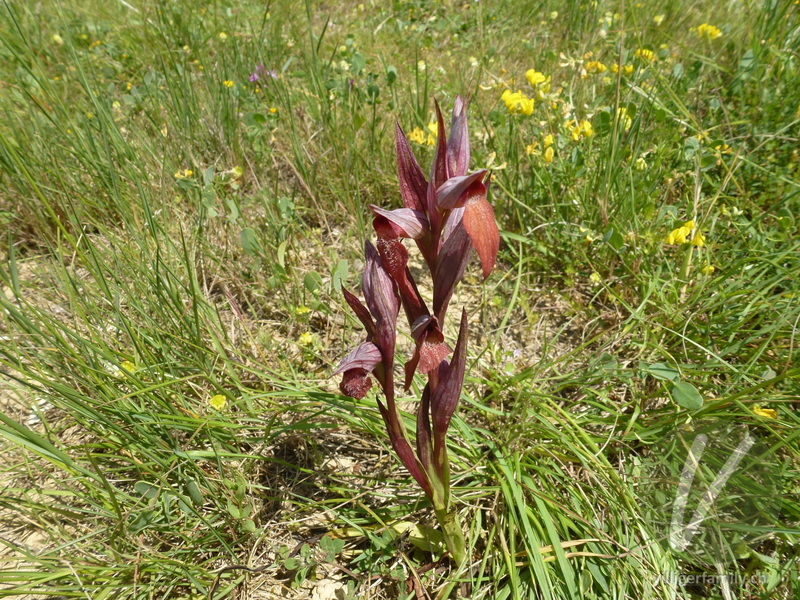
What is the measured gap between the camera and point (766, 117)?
222 centimetres

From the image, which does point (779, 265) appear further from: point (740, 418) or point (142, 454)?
point (142, 454)

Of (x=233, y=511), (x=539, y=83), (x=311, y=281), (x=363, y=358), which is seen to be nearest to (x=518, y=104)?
(x=539, y=83)

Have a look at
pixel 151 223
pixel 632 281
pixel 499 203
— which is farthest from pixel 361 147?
pixel 632 281

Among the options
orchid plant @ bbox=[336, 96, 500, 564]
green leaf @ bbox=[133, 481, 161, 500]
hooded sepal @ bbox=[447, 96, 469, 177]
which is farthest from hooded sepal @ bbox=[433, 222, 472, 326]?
green leaf @ bbox=[133, 481, 161, 500]

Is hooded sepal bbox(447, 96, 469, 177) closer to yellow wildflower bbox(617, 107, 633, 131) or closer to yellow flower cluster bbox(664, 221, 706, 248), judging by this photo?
yellow flower cluster bbox(664, 221, 706, 248)

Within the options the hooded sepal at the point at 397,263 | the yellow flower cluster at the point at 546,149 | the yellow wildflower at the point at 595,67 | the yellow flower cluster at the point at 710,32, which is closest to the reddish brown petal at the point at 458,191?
the hooded sepal at the point at 397,263

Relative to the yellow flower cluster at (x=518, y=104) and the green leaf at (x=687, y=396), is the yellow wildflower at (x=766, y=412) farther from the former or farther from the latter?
the yellow flower cluster at (x=518, y=104)

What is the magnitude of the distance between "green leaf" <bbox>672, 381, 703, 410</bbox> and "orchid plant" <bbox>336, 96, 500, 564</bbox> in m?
0.79

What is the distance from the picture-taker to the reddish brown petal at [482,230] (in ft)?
2.69

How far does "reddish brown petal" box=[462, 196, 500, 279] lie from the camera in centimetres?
82

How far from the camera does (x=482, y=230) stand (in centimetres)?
83

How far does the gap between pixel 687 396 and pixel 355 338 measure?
48.8 inches

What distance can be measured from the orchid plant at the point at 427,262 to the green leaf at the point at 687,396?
0.79 meters

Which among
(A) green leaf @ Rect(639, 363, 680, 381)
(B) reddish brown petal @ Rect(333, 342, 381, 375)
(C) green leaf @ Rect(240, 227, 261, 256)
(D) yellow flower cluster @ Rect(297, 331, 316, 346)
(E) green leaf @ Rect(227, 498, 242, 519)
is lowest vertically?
(E) green leaf @ Rect(227, 498, 242, 519)
